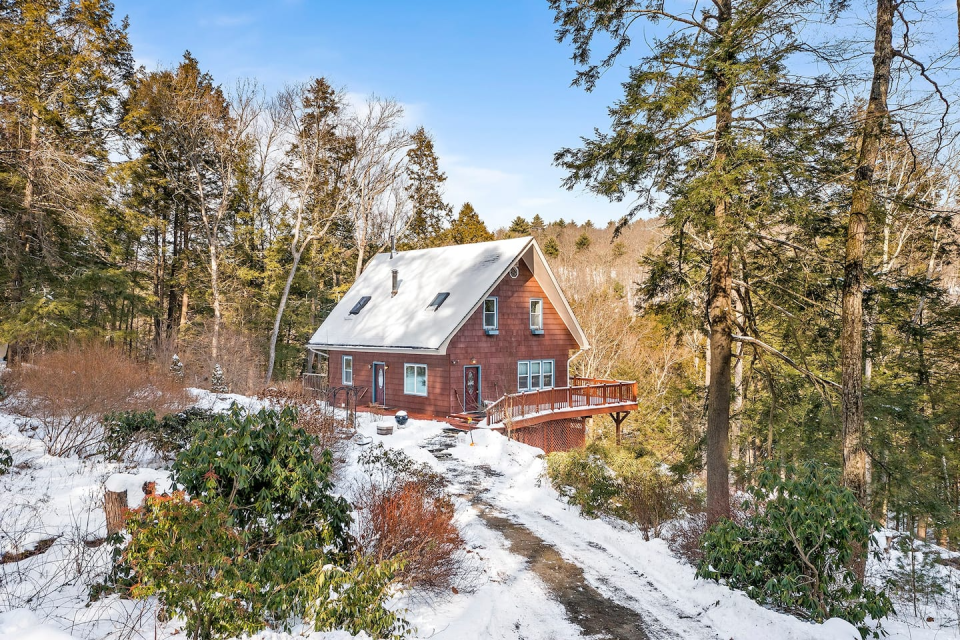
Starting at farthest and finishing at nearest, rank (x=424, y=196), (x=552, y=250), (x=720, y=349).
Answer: (x=552, y=250) < (x=424, y=196) < (x=720, y=349)

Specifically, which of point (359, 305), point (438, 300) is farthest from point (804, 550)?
point (359, 305)

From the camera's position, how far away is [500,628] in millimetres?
5242

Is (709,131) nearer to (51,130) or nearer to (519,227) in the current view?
(51,130)

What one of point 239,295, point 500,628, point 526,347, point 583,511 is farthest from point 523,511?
point 239,295

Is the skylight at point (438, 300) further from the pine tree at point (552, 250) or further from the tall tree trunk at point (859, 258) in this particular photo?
the pine tree at point (552, 250)

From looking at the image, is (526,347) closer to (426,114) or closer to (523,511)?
(523,511)

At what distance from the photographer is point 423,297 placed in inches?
807

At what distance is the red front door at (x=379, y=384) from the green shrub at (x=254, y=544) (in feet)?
49.8

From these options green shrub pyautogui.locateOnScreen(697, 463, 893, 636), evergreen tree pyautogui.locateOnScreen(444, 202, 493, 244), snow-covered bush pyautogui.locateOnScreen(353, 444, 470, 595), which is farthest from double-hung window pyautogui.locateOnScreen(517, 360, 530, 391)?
evergreen tree pyautogui.locateOnScreen(444, 202, 493, 244)

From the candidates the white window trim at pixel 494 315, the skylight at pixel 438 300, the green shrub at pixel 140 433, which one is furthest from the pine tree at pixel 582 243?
the green shrub at pixel 140 433

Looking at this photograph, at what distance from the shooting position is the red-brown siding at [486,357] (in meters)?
18.4

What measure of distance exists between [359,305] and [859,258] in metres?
19.3

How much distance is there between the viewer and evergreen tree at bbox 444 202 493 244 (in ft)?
130

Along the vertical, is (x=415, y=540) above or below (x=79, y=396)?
below
